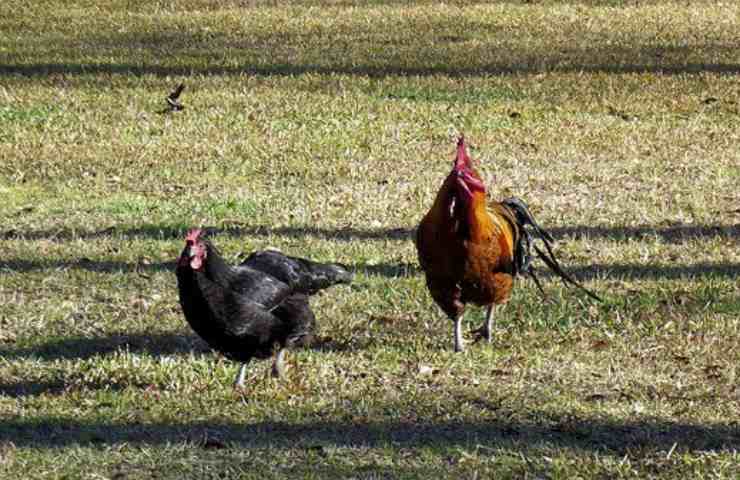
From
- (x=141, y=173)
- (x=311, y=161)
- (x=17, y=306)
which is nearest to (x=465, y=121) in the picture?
(x=311, y=161)

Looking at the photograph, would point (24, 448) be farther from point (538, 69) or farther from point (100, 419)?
point (538, 69)

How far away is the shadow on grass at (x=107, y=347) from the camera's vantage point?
860cm

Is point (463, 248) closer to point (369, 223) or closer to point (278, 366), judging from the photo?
point (278, 366)

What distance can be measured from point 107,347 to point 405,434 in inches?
94.4

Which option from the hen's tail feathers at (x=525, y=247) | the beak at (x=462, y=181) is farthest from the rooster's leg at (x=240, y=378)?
the hen's tail feathers at (x=525, y=247)

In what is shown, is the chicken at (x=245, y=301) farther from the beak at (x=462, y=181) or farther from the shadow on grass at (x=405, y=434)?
the beak at (x=462, y=181)

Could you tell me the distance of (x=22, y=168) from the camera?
14172mm

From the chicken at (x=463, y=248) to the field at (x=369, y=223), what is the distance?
1.11 feet

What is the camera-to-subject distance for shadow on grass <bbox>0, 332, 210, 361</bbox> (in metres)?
8.60

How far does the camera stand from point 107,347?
8758 millimetres

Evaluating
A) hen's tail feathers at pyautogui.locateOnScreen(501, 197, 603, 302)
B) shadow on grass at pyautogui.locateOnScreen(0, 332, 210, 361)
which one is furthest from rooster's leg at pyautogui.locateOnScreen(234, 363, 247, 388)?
hen's tail feathers at pyautogui.locateOnScreen(501, 197, 603, 302)

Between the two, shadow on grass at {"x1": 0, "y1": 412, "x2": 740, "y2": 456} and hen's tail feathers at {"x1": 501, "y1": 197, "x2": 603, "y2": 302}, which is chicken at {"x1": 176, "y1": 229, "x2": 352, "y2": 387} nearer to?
shadow on grass at {"x1": 0, "y1": 412, "x2": 740, "y2": 456}

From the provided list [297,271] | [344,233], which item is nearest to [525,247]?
[297,271]

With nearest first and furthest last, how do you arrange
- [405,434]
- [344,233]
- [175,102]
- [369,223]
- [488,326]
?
[405,434] → [488,326] → [344,233] → [369,223] → [175,102]
